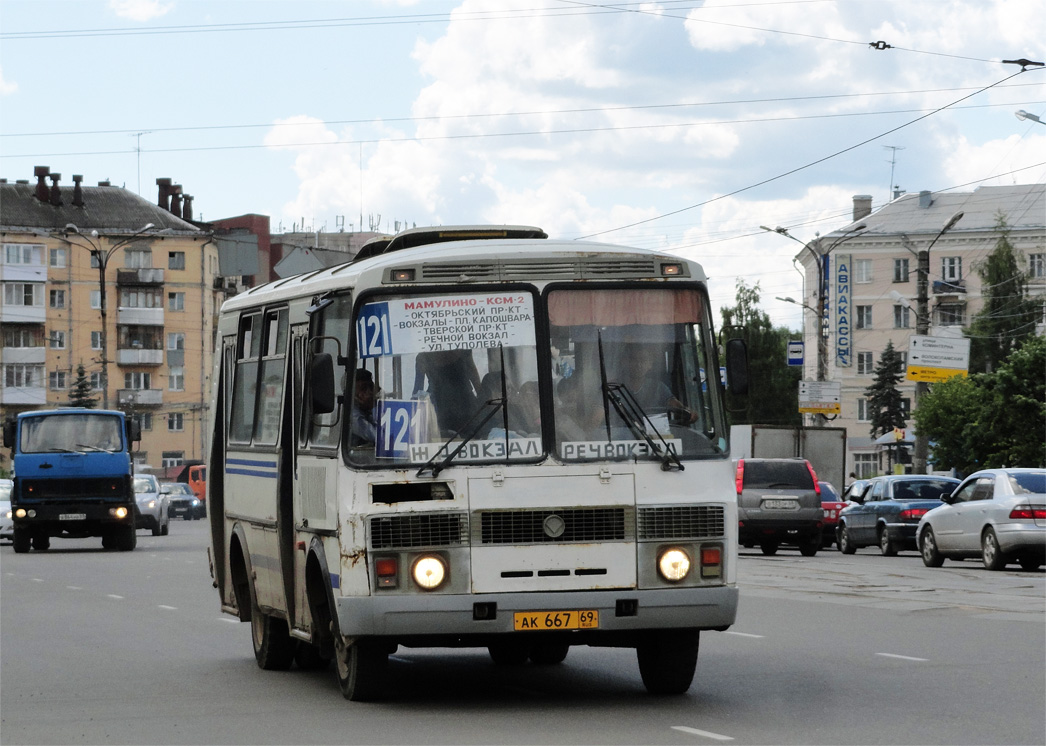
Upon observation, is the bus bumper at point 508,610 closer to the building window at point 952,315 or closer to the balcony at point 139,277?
A: the building window at point 952,315

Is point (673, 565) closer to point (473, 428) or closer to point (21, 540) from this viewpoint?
point (473, 428)

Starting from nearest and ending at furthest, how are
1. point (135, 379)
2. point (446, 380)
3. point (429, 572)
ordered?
1. point (429, 572)
2. point (446, 380)
3. point (135, 379)

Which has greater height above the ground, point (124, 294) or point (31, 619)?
point (124, 294)

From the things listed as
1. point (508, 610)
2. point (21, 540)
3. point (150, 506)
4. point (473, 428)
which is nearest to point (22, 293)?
point (150, 506)

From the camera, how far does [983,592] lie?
2092 centimetres

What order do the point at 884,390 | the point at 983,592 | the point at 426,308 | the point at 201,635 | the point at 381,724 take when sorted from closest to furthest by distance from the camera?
the point at 381,724 < the point at 426,308 < the point at 201,635 < the point at 983,592 < the point at 884,390

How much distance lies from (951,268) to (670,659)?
9819 cm

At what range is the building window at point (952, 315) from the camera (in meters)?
107

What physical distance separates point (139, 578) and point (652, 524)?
17320mm

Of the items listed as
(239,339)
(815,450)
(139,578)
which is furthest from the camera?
(815,450)

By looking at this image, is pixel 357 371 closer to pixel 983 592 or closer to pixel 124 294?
pixel 983 592

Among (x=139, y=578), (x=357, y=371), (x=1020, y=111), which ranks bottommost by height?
(x=139, y=578)

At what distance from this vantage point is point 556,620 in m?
10.3

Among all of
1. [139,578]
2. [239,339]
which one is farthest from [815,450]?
[239,339]
